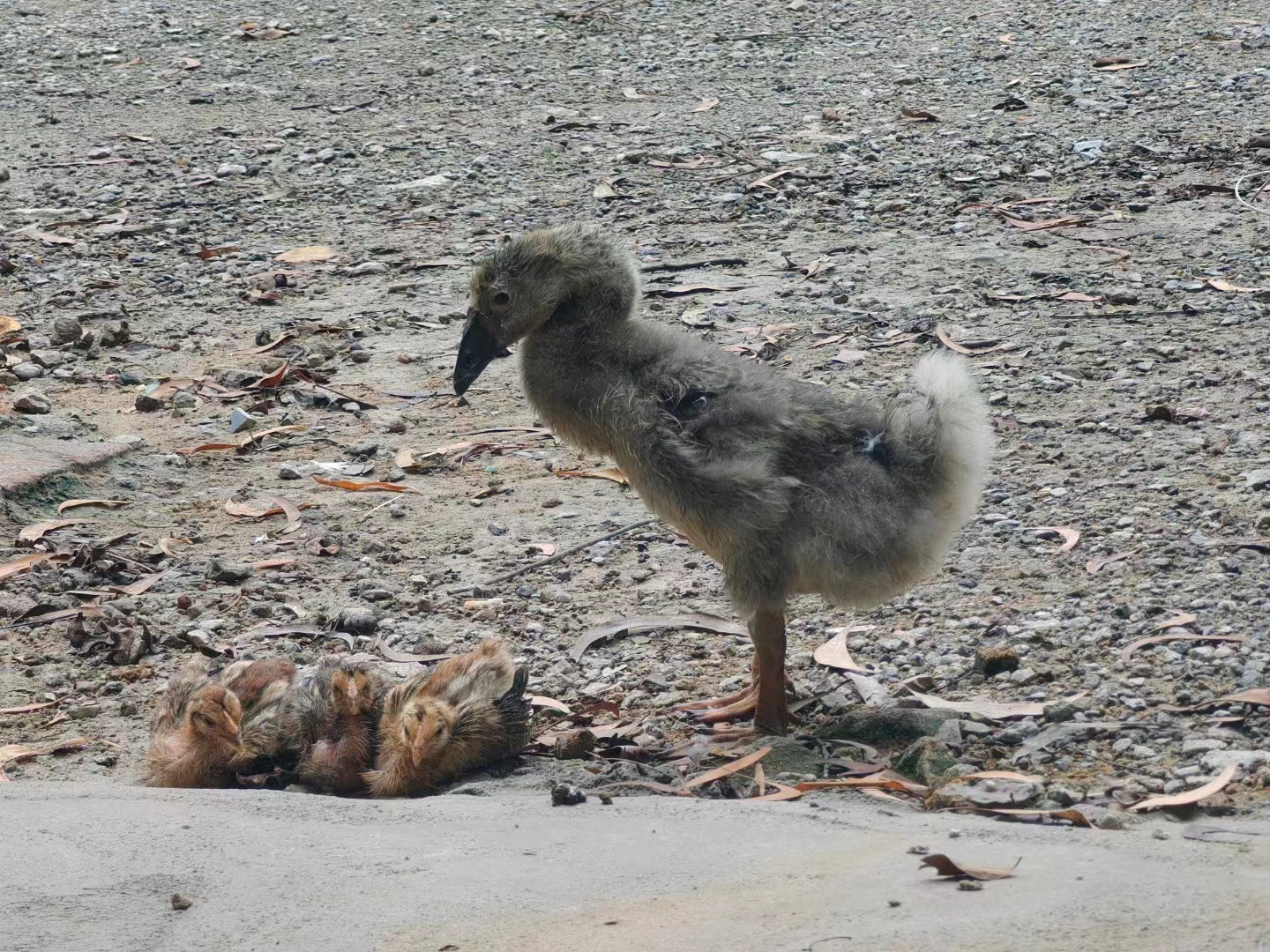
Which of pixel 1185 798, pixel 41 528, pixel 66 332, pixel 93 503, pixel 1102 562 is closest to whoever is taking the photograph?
pixel 1185 798

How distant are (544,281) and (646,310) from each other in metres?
3.69

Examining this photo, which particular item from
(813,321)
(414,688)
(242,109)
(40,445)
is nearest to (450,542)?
(414,688)

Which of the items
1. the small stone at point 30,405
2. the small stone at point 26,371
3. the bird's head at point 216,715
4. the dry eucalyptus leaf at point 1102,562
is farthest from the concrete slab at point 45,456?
the dry eucalyptus leaf at point 1102,562

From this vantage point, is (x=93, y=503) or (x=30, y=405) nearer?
(x=93, y=503)

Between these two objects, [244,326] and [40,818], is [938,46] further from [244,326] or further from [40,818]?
[40,818]

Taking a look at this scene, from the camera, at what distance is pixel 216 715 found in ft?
15.2

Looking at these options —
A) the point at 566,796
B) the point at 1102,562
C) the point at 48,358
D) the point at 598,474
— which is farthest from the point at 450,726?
the point at 48,358

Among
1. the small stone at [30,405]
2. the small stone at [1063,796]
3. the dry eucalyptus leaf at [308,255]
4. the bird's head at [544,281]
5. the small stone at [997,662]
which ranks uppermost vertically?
the bird's head at [544,281]

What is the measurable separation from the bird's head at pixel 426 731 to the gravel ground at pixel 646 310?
2.36 ft

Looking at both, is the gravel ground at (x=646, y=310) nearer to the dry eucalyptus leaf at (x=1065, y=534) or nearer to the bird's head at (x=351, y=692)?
the dry eucalyptus leaf at (x=1065, y=534)

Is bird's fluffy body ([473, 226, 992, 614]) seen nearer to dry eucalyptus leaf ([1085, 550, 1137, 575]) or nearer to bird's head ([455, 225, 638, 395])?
bird's head ([455, 225, 638, 395])

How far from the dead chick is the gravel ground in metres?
0.46

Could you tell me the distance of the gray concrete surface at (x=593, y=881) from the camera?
282 cm

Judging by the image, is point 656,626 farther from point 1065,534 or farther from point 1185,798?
point 1185,798
